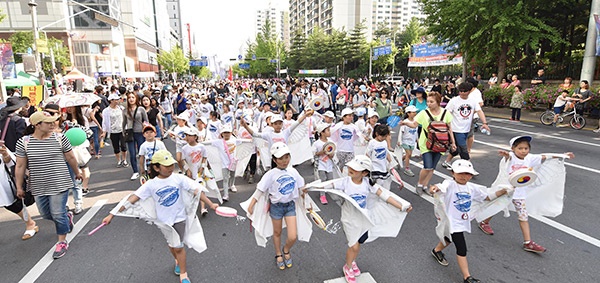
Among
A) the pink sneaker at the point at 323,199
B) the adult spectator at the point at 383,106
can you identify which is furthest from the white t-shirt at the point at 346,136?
the adult spectator at the point at 383,106

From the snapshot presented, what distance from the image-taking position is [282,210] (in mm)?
3674

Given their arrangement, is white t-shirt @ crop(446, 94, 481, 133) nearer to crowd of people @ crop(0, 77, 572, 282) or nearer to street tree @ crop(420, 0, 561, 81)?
crowd of people @ crop(0, 77, 572, 282)

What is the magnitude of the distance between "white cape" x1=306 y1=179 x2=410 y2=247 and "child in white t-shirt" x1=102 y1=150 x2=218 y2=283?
1.30m

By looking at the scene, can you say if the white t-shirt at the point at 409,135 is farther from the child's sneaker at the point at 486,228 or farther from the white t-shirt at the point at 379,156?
the child's sneaker at the point at 486,228

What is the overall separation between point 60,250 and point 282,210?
285cm

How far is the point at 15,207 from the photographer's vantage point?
4.58 metres

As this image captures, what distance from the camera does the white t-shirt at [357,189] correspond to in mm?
3416

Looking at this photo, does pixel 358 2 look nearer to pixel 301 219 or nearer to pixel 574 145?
pixel 574 145

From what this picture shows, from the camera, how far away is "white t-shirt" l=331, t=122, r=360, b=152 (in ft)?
19.2

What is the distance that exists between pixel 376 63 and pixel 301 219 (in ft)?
186

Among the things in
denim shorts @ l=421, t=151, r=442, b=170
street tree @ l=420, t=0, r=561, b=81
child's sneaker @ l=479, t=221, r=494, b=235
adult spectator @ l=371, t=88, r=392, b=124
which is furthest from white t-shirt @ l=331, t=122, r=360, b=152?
street tree @ l=420, t=0, r=561, b=81

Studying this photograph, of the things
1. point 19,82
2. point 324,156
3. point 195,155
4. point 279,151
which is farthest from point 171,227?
point 19,82

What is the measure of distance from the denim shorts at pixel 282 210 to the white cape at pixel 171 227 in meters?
0.77

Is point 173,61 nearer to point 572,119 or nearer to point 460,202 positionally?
point 572,119
